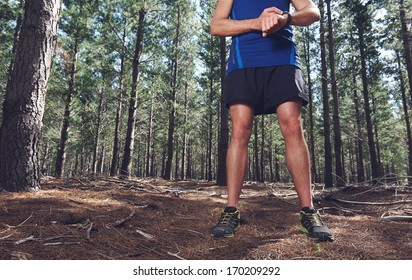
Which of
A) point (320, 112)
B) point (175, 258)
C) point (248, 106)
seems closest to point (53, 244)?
point (175, 258)

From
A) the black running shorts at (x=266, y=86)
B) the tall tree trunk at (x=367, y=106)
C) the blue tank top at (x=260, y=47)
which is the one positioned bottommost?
the black running shorts at (x=266, y=86)

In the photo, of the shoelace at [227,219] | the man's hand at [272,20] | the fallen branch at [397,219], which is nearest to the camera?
the man's hand at [272,20]

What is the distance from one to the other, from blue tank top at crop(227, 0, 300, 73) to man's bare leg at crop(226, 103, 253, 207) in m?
0.41

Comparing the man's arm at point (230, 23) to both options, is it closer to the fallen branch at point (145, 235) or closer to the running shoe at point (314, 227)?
the running shoe at point (314, 227)

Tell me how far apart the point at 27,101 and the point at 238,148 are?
335 centimetres

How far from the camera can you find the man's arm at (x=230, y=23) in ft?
7.53

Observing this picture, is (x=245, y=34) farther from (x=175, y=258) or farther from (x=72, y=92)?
(x=72, y=92)

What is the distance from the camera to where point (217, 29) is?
8.73 ft

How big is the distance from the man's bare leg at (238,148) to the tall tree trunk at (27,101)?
3108 millimetres

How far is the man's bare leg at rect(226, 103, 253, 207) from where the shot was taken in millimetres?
2465

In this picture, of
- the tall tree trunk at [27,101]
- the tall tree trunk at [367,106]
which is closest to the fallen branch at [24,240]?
the tall tree trunk at [27,101]

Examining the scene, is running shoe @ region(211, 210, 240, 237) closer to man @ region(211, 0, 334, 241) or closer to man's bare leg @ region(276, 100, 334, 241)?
man @ region(211, 0, 334, 241)

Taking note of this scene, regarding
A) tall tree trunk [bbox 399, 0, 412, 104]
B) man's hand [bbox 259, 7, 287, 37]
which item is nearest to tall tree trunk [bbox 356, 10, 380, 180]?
tall tree trunk [bbox 399, 0, 412, 104]

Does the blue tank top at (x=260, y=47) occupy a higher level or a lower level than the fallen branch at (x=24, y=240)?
higher
